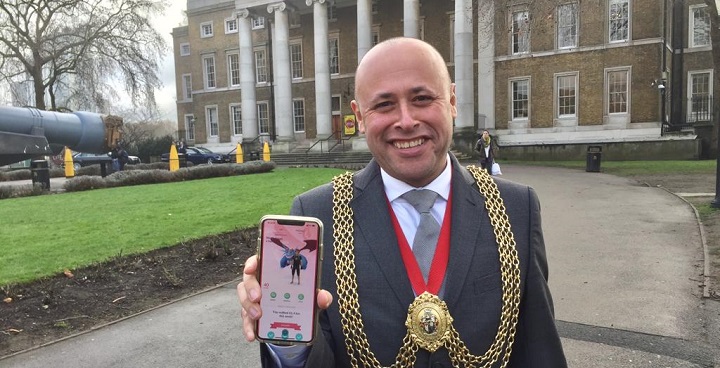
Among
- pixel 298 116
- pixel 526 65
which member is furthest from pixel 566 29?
pixel 298 116

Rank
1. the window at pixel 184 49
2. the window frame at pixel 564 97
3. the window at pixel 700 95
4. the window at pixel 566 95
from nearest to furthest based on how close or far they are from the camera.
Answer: the window frame at pixel 564 97 < the window at pixel 566 95 < the window at pixel 700 95 < the window at pixel 184 49

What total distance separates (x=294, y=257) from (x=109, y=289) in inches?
219

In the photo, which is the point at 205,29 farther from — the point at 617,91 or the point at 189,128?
the point at 617,91

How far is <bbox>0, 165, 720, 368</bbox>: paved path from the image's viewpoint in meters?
4.36

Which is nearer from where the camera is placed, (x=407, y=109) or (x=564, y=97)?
(x=407, y=109)

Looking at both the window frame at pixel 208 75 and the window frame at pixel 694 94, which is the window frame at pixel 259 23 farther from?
the window frame at pixel 694 94

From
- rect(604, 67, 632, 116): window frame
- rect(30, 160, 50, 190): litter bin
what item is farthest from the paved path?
rect(604, 67, 632, 116): window frame

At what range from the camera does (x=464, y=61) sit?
3241 centimetres

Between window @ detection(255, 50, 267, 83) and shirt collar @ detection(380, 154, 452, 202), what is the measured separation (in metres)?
45.5

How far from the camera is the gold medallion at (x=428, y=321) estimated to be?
61.7 inches

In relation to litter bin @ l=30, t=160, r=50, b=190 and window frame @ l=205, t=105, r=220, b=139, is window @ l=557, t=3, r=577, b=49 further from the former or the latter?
window frame @ l=205, t=105, r=220, b=139

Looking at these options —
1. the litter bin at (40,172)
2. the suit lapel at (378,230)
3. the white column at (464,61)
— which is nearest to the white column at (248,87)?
the white column at (464,61)

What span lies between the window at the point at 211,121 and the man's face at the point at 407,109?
4860 cm

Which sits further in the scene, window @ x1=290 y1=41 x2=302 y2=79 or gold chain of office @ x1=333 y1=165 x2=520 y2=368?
window @ x1=290 y1=41 x2=302 y2=79
